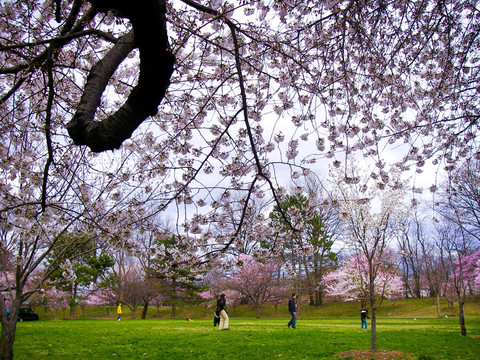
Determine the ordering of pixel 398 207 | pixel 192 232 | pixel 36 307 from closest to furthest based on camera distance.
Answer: pixel 192 232
pixel 398 207
pixel 36 307

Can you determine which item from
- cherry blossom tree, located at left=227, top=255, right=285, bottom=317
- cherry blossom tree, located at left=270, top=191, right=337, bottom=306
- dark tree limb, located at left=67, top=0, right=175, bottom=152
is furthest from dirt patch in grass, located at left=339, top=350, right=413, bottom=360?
cherry blossom tree, located at left=227, top=255, right=285, bottom=317

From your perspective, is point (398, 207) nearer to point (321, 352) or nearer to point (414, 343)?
point (414, 343)

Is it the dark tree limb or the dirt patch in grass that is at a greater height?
the dark tree limb

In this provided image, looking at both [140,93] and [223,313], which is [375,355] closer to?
[223,313]

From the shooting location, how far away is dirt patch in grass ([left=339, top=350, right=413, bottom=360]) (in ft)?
17.7

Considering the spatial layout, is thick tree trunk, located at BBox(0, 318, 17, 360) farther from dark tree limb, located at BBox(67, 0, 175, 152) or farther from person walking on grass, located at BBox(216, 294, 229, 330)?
person walking on grass, located at BBox(216, 294, 229, 330)

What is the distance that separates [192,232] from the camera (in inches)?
137

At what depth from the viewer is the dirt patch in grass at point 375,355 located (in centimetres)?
540

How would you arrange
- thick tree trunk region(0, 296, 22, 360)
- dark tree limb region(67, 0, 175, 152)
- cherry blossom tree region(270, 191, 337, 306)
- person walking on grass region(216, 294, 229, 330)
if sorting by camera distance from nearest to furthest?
dark tree limb region(67, 0, 175, 152) < cherry blossom tree region(270, 191, 337, 306) < thick tree trunk region(0, 296, 22, 360) < person walking on grass region(216, 294, 229, 330)

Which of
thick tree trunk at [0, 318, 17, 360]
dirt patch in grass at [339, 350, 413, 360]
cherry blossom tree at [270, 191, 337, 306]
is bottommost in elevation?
dirt patch in grass at [339, 350, 413, 360]

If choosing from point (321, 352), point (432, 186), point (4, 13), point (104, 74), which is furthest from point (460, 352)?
point (4, 13)

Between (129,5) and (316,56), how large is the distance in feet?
5.77

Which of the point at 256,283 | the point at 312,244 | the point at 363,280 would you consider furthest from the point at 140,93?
the point at 256,283

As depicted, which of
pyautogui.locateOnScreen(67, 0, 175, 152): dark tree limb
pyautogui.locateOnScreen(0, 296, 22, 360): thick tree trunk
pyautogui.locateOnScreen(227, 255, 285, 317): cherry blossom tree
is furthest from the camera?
pyautogui.locateOnScreen(227, 255, 285, 317): cherry blossom tree
